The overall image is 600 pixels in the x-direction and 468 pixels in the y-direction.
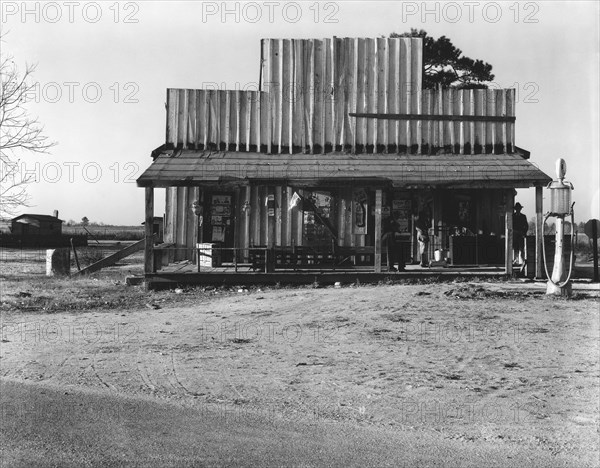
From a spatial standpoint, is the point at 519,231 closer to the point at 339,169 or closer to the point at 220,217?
the point at 339,169

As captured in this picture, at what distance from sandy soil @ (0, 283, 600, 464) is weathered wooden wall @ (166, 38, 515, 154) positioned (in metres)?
7.73

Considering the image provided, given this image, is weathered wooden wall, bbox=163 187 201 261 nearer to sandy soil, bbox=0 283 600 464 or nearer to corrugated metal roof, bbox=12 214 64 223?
sandy soil, bbox=0 283 600 464

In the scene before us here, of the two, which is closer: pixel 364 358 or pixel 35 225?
pixel 364 358

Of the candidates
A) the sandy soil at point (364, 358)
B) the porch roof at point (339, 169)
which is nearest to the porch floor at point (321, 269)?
the porch roof at point (339, 169)

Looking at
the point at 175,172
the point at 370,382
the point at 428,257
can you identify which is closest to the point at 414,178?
the point at 428,257

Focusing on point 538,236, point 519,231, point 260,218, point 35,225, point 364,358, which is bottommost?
point 364,358

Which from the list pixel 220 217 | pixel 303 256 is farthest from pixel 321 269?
pixel 220 217

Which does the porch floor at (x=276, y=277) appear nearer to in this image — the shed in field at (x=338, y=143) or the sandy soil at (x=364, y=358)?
the sandy soil at (x=364, y=358)

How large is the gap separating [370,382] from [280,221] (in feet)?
45.2

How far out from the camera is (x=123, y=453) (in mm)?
6277

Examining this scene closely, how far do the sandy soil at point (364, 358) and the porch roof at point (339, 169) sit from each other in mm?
4200

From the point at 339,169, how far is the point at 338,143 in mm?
2572

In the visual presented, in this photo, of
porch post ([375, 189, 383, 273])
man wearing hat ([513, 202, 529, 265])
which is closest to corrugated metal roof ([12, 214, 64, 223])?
porch post ([375, 189, 383, 273])

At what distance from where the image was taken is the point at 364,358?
33.6 ft
